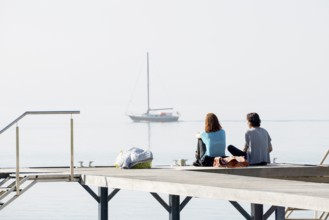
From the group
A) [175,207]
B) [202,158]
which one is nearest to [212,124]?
[202,158]

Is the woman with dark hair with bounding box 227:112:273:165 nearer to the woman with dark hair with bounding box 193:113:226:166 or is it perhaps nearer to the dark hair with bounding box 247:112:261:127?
the dark hair with bounding box 247:112:261:127

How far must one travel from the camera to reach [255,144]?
59.1ft

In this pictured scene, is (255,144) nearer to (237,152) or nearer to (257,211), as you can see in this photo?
(237,152)

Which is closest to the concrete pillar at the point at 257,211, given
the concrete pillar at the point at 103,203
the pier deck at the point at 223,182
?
the pier deck at the point at 223,182

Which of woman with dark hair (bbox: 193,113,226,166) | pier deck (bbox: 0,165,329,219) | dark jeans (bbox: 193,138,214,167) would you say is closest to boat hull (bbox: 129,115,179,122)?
dark jeans (bbox: 193,138,214,167)

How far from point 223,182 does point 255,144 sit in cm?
412

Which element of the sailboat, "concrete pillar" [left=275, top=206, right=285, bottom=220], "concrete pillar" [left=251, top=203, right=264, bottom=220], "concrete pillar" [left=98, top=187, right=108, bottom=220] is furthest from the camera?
the sailboat

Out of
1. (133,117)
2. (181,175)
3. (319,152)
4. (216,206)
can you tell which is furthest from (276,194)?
(133,117)

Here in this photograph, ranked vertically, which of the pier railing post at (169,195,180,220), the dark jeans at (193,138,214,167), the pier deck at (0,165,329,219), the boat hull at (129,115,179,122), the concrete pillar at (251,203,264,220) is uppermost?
the boat hull at (129,115,179,122)

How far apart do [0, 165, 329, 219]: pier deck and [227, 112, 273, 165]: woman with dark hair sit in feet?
1.15

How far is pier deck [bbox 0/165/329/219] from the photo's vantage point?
40.2 ft

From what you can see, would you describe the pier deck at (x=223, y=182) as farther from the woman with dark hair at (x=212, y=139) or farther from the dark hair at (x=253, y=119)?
the dark hair at (x=253, y=119)

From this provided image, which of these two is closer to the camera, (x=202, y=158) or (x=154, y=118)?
(x=202, y=158)

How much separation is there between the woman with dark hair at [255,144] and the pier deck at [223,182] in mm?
352
